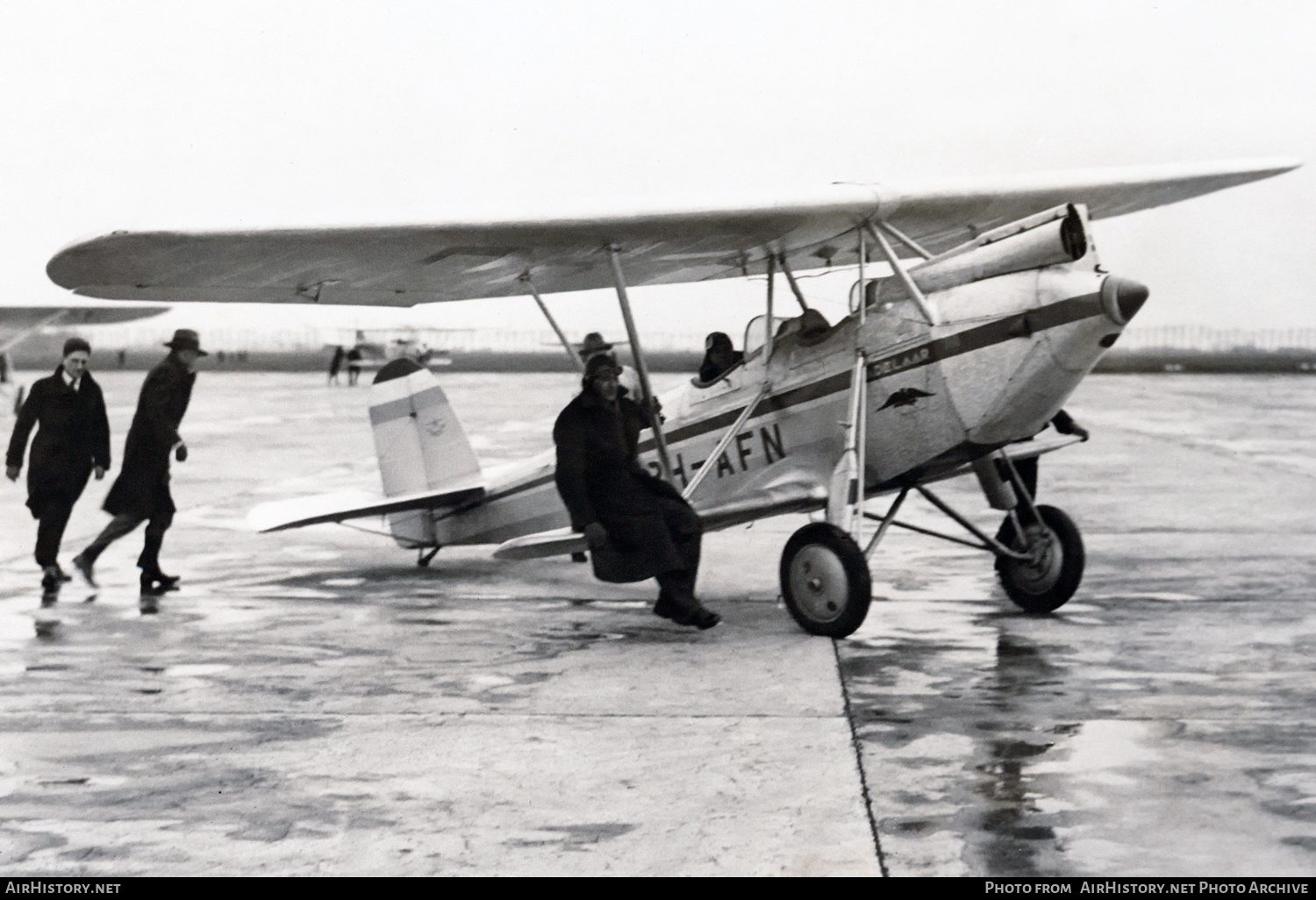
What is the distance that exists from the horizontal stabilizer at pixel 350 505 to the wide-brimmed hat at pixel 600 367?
6.97ft

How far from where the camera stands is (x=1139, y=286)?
7082 millimetres

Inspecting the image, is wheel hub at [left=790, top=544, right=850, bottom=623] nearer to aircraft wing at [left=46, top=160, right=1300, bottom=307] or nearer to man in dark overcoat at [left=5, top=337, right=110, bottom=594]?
aircraft wing at [left=46, top=160, right=1300, bottom=307]

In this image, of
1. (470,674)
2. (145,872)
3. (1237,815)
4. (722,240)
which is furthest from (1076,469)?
(145,872)

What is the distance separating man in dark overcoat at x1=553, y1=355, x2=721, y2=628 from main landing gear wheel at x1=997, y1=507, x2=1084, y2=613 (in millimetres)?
1813

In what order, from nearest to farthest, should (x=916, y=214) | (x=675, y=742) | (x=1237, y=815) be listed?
(x=1237, y=815) < (x=675, y=742) < (x=916, y=214)

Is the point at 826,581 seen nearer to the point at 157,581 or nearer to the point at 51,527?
the point at 157,581

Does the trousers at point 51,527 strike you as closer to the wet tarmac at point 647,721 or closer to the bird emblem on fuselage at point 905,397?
the wet tarmac at point 647,721

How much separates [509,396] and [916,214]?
36.2 m

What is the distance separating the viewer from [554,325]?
328 inches

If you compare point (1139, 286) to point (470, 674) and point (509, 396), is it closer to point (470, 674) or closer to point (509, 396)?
point (470, 674)

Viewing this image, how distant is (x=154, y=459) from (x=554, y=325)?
298cm

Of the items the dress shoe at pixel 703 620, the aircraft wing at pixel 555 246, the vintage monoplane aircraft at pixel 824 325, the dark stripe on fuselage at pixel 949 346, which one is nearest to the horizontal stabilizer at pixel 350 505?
the vintage monoplane aircraft at pixel 824 325

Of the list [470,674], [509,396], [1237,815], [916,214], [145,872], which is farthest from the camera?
[509,396]

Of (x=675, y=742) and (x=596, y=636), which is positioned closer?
(x=675, y=742)
